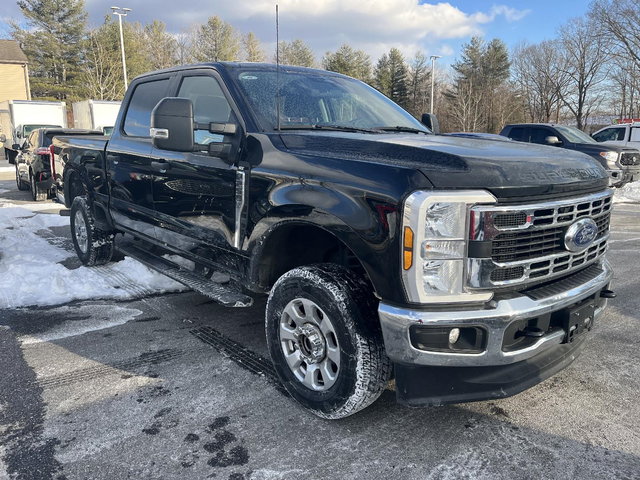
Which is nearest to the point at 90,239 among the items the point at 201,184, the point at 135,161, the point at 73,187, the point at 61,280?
the point at 61,280

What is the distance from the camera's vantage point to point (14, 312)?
453cm

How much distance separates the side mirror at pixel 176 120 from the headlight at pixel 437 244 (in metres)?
1.60

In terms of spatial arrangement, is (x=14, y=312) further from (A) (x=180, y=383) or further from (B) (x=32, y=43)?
(B) (x=32, y=43)

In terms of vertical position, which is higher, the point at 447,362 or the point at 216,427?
the point at 447,362

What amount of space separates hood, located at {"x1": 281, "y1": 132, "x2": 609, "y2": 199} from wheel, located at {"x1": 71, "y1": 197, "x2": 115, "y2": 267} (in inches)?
140

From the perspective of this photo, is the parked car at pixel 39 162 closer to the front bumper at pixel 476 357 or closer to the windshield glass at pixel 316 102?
the windshield glass at pixel 316 102

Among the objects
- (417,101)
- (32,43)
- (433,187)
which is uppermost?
(32,43)

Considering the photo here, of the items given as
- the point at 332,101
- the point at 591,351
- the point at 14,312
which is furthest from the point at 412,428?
the point at 14,312

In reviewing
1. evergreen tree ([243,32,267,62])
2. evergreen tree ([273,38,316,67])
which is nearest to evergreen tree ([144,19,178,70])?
evergreen tree ([243,32,267,62])

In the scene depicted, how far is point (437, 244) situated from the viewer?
88.2 inches

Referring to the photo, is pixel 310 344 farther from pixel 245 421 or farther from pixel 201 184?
pixel 201 184

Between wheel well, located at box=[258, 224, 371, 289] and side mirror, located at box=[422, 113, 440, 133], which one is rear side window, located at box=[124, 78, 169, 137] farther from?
side mirror, located at box=[422, 113, 440, 133]

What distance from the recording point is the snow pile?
1350 centimetres

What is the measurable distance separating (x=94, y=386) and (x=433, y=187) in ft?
7.89
